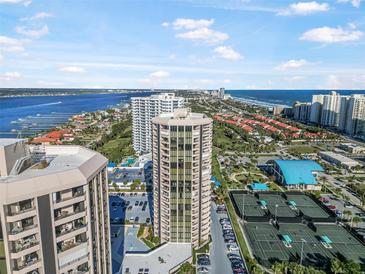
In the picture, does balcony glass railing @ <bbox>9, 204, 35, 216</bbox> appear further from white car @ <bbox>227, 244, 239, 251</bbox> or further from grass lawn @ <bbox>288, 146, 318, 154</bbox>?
grass lawn @ <bbox>288, 146, 318, 154</bbox>

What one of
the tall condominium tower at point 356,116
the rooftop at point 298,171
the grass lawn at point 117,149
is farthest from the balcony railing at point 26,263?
the tall condominium tower at point 356,116

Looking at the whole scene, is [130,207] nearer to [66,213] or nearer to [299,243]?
[299,243]

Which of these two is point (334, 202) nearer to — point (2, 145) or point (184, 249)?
point (184, 249)

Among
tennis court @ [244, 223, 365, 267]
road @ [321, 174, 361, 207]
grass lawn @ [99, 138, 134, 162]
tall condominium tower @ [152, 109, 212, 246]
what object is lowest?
tennis court @ [244, 223, 365, 267]

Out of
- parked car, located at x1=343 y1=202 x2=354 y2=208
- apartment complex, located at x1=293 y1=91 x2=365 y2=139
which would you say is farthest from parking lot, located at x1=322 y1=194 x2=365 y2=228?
apartment complex, located at x1=293 y1=91 x2=365 y2=139

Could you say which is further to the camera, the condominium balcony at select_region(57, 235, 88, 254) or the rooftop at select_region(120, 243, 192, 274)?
the rooftop at select_region(120, 243, 192, 274)

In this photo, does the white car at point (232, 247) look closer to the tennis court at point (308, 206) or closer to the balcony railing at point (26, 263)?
the tennis court at point (308, 206)
